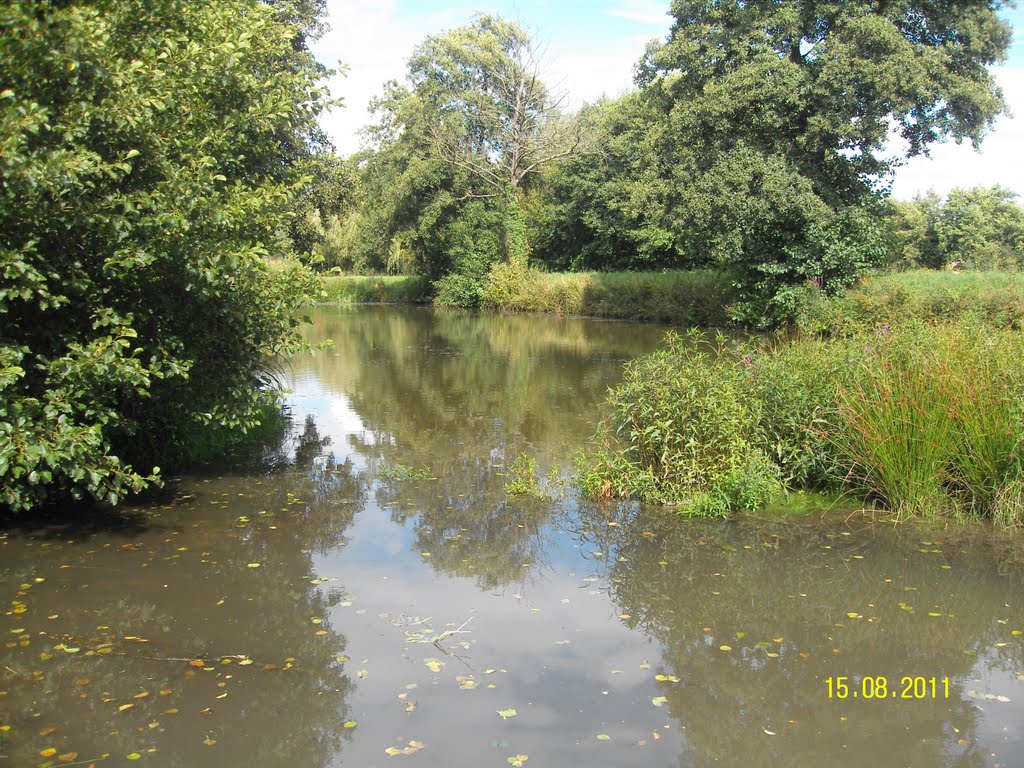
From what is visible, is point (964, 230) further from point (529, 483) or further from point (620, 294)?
→ point (529, 483)

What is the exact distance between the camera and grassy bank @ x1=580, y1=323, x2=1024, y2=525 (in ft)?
25.0

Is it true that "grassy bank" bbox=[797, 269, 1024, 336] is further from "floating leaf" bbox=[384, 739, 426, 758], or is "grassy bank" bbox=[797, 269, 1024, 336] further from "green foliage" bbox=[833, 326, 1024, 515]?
"floating leaf" bbox=[384, 739, 426, 758]

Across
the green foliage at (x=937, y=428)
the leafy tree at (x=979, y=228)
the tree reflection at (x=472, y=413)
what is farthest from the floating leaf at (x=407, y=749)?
the leafy tree at (x=979, y=228)

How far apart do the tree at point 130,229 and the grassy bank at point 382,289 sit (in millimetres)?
46854

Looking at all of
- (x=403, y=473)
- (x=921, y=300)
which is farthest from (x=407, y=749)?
(x=921, y=300)

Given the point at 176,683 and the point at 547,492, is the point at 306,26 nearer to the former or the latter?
the point at 547,492

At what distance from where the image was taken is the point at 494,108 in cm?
4512

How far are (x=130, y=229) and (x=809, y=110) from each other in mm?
22166

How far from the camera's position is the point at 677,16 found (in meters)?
26.7

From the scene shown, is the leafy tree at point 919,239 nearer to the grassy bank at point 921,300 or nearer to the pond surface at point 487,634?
the grassy bank at point 921,300

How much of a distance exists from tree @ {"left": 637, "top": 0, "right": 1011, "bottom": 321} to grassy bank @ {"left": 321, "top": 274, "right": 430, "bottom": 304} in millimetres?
31277

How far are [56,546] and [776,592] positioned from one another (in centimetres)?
599

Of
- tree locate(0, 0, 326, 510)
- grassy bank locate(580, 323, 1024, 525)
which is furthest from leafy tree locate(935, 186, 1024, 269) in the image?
tree locate(0, 0, 326, 510)

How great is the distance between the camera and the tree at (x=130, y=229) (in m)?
6.17
